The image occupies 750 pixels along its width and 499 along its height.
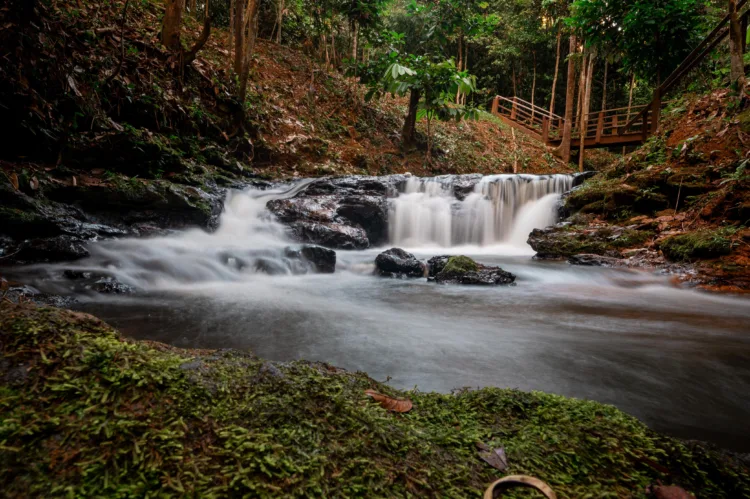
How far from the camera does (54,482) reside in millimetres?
847

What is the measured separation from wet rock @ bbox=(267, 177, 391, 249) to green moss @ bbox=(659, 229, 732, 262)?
261 inches

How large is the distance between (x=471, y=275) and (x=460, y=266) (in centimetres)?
28

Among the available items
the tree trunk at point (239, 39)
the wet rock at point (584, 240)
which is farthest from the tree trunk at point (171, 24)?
the wet rock at point (584, 240)

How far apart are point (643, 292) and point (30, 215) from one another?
9.68 meters

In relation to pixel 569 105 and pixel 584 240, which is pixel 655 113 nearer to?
pixel 584 240

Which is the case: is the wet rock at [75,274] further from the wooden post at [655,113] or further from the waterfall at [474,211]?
the wooden post at [655,113]

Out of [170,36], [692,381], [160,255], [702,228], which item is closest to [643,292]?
[702,228]

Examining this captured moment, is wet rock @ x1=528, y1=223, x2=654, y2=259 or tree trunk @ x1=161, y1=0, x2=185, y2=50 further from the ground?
tree trunk @ x1=161, y1=0, x2=185, y2=50

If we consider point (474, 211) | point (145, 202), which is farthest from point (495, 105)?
point (145, 202)

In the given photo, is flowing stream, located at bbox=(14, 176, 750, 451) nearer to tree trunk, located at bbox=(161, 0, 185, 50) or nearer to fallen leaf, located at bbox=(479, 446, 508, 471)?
fallen leaf, located at bbox=(479, 446, 508, 471)

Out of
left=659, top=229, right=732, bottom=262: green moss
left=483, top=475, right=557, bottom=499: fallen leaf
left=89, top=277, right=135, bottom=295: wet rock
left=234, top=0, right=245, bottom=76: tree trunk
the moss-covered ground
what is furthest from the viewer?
left=234, top=0, right=245, bottom=76: tree trunk

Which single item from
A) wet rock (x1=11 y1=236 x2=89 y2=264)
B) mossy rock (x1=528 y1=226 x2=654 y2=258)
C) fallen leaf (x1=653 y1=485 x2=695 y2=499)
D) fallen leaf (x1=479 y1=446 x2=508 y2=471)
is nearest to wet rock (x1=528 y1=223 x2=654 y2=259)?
mossy rock (x1=528 y1=226 x2=654 y2=258)

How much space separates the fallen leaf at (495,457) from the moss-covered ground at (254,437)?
2cm

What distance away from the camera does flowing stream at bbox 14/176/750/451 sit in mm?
2562
